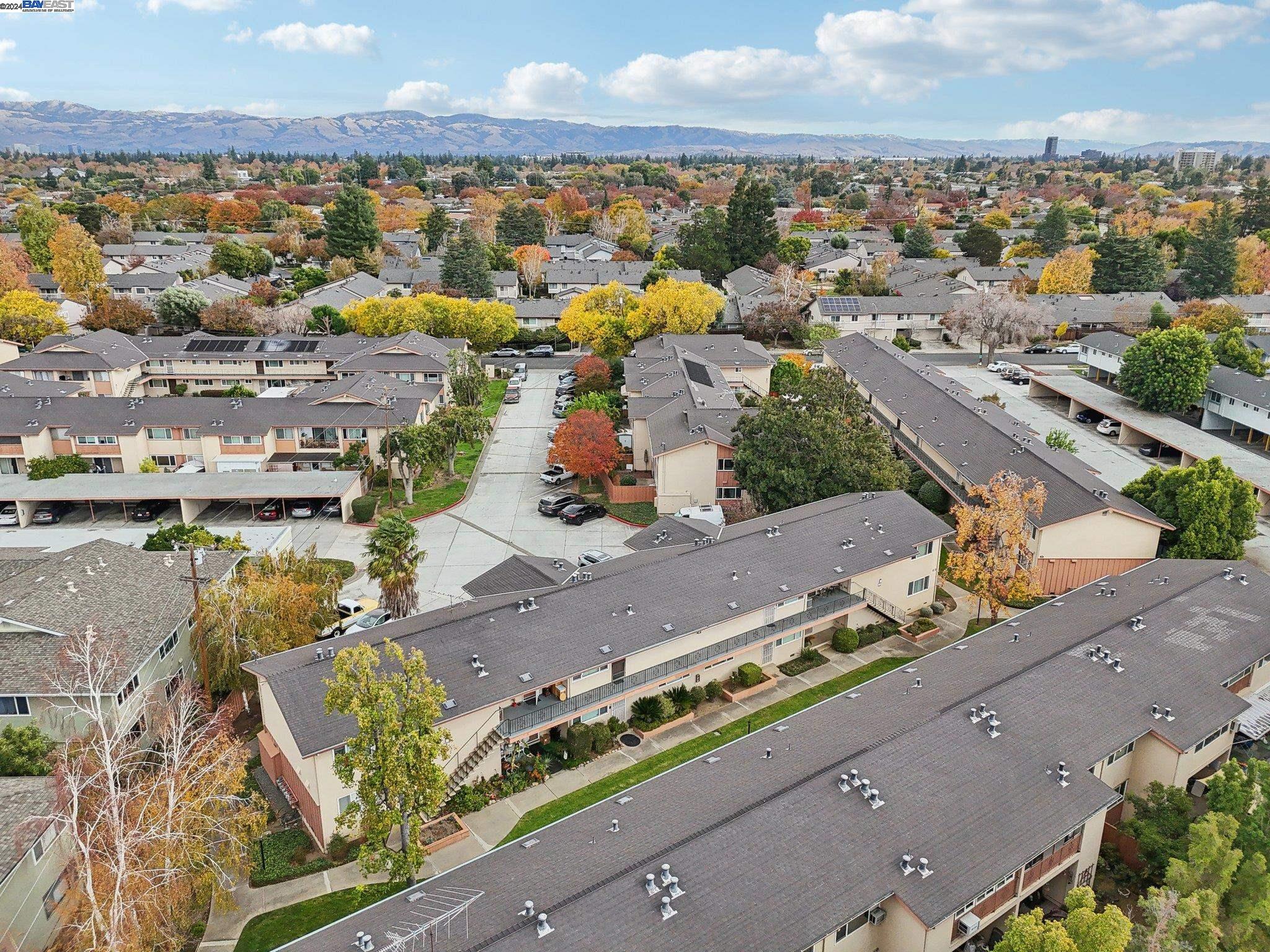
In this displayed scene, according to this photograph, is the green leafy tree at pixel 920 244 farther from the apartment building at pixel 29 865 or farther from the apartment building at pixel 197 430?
the apartment building at pixel 29 865

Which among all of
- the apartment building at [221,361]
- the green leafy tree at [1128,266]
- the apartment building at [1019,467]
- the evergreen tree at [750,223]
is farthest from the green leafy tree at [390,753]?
the green leafy tree at [1128,266]

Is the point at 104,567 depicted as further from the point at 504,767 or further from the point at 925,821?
the point at 925,821

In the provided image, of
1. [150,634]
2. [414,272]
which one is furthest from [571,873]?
[414,272]

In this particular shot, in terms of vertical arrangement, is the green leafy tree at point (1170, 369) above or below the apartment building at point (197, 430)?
above

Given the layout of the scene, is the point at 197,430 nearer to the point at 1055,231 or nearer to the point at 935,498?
the point at 935,498

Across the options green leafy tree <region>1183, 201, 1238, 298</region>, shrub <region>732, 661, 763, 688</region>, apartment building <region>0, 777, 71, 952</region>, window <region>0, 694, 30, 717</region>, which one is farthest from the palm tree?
green leafy tree <region>1183, 201, 1238, 298</region>

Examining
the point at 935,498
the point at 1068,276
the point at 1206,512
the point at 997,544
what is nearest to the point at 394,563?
the point at 997,544

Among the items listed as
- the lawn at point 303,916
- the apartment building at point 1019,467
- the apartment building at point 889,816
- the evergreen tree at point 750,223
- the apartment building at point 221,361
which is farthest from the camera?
the evergreen tree at point 750,223
